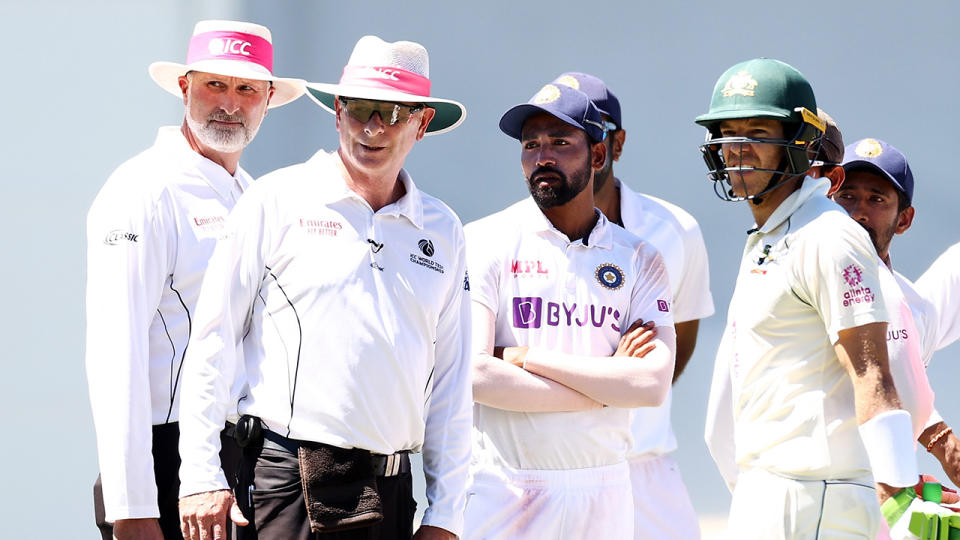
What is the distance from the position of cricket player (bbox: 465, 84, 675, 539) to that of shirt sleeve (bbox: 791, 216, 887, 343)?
1.80 ft

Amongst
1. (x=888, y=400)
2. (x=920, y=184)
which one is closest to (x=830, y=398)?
(x=888, y=400)

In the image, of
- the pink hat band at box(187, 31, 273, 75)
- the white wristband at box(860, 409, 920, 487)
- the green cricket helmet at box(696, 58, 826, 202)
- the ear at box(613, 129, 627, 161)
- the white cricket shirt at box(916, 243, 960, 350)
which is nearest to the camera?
the white wristband at box(860, 409, 920, 487)

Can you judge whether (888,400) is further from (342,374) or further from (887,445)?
(342,374)

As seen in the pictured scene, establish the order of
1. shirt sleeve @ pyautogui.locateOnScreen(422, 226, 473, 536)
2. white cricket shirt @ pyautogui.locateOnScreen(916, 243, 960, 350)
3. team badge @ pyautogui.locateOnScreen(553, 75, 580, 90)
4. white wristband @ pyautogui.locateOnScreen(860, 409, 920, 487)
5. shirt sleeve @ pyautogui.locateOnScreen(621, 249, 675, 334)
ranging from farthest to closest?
white cricket shirt @ pyautogui.locateOnScreen(916, 243, 960, 350), team badge @ pyautogui.locateOnScreen(553, 75, 580, 90), shirt sleeve @ pyautogui.locateOnScreen(621, 249, 675, 334), shirt sleeve @ pyautogui.locateOnScreen(422, 226, 473, 536), white wristband @ pyautogui.locateOnScreen(860, 409, 920, 487)

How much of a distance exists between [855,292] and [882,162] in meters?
1.14

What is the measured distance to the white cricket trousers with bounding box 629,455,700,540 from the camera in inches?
159

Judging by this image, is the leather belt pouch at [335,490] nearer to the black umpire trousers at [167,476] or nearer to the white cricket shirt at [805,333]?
the black umpire trousers at [167,476]

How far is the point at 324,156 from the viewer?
2.98 meters

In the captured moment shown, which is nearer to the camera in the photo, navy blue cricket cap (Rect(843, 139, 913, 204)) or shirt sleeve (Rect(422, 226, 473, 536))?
shirt sleeve (Rect(422, 226, 473, 536))

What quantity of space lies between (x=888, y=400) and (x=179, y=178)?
169 centimetres

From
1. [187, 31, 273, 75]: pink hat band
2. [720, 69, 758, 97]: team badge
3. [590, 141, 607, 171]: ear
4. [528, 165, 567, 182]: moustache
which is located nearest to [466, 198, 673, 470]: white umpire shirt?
[528, 165, 567, 182]: moustache

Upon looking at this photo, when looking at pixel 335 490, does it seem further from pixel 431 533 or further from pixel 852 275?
pixel 852 275

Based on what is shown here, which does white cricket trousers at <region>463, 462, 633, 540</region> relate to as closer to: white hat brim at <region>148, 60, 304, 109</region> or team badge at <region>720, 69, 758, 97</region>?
team badge at <region>720, 69, 758, 97</region>

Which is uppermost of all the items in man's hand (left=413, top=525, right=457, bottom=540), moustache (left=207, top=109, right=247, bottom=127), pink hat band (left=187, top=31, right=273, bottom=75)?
pink hat band (left=187, top=31, right=273, bottom=75)
